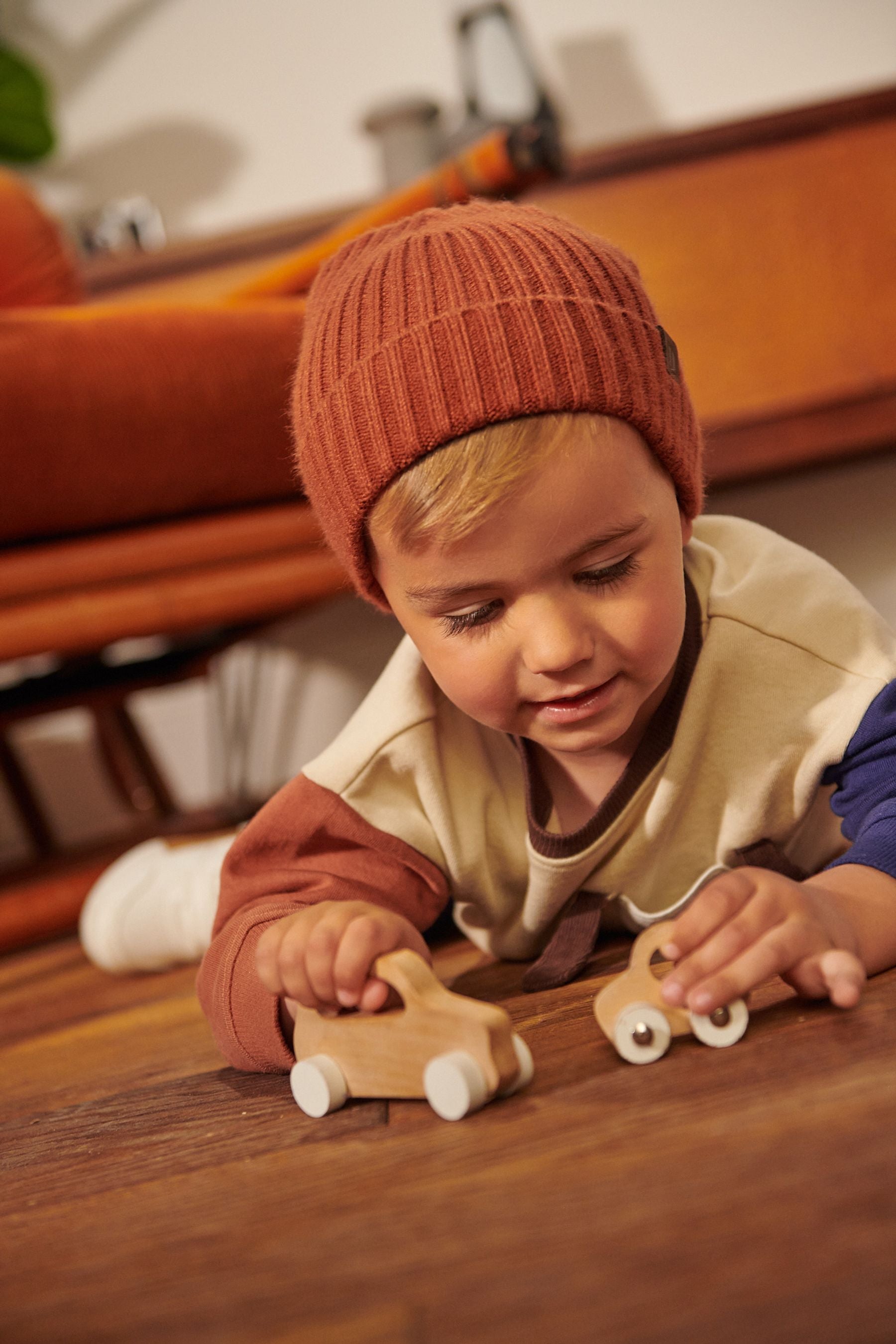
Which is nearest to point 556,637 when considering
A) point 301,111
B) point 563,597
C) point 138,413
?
point 563,597

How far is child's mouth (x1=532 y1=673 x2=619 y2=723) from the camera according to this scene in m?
0.60

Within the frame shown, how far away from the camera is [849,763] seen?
0.67 metres

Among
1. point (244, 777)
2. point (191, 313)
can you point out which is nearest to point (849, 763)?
point (191, 313)

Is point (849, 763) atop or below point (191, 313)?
below

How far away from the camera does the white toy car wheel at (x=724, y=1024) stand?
18.7 inches

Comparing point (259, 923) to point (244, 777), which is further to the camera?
A: point (244, 777)

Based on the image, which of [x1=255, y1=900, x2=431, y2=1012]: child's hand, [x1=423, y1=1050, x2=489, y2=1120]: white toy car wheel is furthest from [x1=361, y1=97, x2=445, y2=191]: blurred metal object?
[x1=423, y1=1050, x2=489, y2=1120]: white toy car wheel

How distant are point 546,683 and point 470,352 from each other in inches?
6.7

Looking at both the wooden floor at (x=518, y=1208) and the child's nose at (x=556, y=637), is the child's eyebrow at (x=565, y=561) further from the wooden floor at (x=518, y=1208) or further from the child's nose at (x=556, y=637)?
the wooden floor at (x=518, y=1208)

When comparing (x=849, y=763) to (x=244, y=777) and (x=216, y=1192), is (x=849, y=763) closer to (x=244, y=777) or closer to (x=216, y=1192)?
(x=216, y=1192)

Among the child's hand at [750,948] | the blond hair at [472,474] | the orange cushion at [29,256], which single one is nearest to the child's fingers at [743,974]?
the child's hand at [750,948]

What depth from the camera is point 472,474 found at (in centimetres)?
58

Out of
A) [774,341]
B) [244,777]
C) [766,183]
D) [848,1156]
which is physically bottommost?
[244,777]

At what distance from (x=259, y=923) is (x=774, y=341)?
51.3 inches
